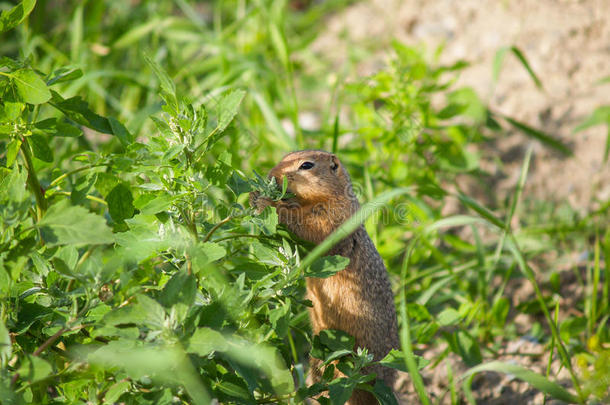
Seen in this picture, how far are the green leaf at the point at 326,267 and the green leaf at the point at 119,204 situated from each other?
705 millimetres

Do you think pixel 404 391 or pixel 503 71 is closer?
pixel 404 391

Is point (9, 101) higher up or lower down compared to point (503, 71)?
higher up

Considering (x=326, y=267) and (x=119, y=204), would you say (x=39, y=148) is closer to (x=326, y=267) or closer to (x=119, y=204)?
(x=119, y=204)

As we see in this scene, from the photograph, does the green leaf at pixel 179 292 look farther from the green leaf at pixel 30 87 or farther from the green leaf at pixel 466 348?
the green leaf at pixel 466 348

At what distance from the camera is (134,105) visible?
4773 mm

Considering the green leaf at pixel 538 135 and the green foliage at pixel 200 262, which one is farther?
the green leaf at pixel 538 135

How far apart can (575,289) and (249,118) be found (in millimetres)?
2459

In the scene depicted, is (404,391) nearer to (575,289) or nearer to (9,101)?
(575,289)

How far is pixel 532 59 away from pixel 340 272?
3066 millimetres

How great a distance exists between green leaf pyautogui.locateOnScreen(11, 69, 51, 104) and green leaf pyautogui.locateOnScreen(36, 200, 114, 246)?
469 millimetres

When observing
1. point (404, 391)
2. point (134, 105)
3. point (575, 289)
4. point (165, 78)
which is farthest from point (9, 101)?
point (575, 289)

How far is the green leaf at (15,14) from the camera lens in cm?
203

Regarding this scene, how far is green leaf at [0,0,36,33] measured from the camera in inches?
80.0

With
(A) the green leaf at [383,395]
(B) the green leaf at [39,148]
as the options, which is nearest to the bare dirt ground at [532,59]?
(A) the green leaf at [383,395]
